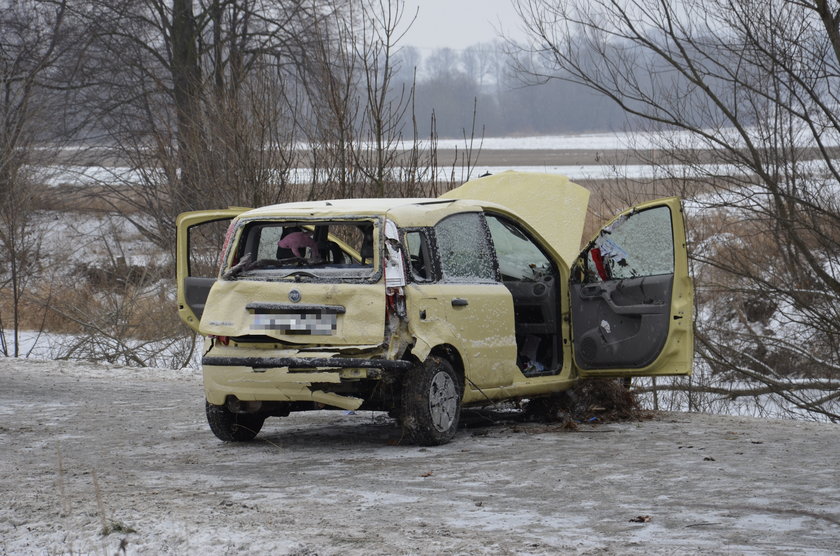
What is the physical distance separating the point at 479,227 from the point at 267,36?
722 inches

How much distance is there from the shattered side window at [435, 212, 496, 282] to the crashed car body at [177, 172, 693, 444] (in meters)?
0.01

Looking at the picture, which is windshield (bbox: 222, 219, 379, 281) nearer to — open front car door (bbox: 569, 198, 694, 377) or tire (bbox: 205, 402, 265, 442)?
tire (bbox: 205, 402, 265, 442)

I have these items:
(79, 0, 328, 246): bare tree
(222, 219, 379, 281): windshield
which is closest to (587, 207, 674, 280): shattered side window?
(222, 219, 379, 281): windshield

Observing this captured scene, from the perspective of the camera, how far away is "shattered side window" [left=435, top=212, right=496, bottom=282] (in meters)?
8.50

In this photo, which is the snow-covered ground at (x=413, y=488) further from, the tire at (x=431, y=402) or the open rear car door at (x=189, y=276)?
the open rear car door at (x=189, y=276)

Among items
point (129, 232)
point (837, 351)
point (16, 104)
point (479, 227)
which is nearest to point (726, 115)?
point (837, 351)

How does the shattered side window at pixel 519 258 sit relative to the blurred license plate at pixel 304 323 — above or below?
above

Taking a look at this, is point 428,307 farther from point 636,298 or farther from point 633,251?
point 633,251

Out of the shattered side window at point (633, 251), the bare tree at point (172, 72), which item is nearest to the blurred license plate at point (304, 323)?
the shattered side window at point (633, 251)

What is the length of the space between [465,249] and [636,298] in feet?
4.95

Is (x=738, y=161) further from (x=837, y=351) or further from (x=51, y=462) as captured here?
(x=51, y=462)

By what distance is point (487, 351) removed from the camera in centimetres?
871

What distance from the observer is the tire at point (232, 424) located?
28.2ft

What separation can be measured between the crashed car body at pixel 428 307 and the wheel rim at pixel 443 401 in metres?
0.01
